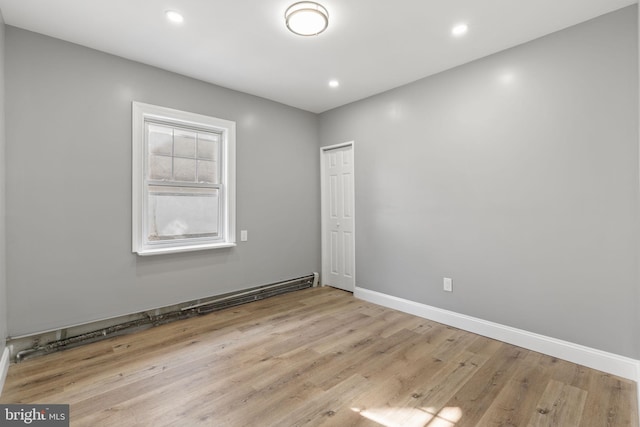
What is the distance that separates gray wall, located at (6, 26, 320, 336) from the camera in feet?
7.91

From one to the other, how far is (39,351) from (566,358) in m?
4.31

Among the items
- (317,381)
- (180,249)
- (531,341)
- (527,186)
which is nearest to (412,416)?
(317,381)

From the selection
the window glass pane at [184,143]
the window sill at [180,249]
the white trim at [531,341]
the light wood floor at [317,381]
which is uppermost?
the window glass pane at [184,143]

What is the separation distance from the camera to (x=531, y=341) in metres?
2.56

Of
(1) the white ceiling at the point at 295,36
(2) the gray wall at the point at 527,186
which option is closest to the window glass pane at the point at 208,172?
(1) the white ceiling at the point at 295,36

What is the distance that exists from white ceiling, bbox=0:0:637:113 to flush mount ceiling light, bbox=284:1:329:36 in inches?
2.7

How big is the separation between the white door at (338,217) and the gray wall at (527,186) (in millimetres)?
597

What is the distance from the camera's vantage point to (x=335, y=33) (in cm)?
249

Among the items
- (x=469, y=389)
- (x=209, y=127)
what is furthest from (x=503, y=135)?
(x=209, y=127)

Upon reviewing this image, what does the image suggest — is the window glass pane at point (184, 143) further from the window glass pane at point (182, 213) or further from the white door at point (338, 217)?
the white door at point (338, 217)

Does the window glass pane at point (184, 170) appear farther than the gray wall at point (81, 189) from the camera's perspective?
Yes

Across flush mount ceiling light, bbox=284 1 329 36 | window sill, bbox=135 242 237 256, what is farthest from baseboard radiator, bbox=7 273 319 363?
flush mount ceiling light, bbox=284 1 329 36

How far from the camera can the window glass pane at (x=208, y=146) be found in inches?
138
